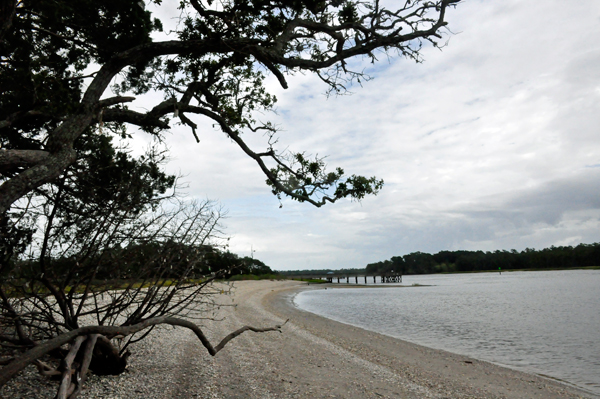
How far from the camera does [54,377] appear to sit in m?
5.00

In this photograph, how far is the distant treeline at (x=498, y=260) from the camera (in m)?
125

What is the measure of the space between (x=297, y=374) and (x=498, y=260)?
158 m

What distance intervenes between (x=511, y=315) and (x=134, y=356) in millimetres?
24180

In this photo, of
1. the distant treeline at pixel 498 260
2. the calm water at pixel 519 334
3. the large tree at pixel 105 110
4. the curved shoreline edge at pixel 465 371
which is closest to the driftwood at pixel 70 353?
the large tree at pixel 105 110

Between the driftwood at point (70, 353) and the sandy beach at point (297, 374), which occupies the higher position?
the driftwood at point (70, 353)

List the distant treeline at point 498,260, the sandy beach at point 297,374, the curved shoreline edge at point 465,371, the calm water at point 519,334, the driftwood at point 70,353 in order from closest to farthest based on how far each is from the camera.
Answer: the driftwood at point 70,353 → the sandy beach at point 297,374 → the curved shoreline edge at point 465,371 → the calm water at point 519,334 → the distant treeline at point 498,260

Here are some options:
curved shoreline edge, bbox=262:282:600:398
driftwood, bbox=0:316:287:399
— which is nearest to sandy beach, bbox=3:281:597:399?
curved shoreline edge, bbox=262:282:600:398

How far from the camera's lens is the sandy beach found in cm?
571

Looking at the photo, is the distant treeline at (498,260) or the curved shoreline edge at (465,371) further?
the distant treeline at (498,260)

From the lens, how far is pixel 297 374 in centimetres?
723

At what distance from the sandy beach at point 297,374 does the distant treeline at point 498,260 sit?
4780 inches

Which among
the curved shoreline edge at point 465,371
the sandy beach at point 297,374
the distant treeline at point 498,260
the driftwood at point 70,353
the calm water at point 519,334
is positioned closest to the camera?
the driftwood at point 70,353

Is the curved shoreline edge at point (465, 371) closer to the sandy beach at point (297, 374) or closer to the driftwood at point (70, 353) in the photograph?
the sandy beach at point (297, 374)

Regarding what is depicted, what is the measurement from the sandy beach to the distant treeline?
398 feet
